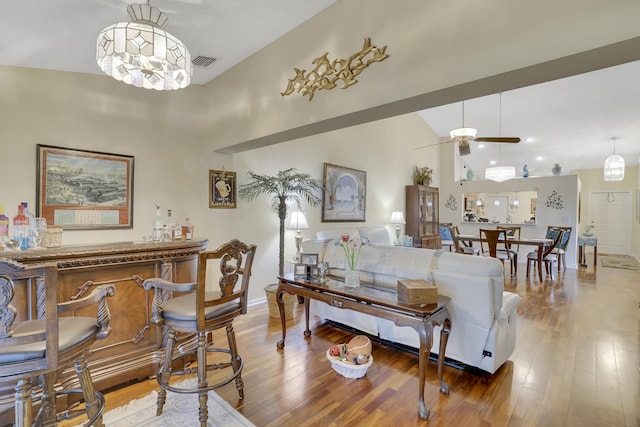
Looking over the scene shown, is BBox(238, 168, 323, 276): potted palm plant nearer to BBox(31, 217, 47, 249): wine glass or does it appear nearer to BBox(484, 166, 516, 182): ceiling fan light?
BBox(31, 217, 47, 249): wine glass

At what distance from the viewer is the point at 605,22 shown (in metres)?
1.42

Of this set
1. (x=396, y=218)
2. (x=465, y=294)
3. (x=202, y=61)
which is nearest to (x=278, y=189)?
(x=202, y=61)

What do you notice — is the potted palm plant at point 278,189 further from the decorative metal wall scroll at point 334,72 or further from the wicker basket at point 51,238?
the wicker basket at point 51,238

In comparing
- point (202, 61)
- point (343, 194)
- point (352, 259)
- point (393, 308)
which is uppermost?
point (202, 61)

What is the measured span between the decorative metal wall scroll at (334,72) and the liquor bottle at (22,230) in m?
2.21

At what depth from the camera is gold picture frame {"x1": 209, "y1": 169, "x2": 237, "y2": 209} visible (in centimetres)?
390

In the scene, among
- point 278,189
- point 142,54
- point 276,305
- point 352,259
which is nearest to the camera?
point 142,54

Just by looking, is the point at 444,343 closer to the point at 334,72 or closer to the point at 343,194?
the point at 334,72

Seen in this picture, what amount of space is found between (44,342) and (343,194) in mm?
4851

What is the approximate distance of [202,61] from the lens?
10.7 ft

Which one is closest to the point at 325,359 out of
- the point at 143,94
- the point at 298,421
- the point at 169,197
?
the point at 298,421

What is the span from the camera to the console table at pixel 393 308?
6.37 ft

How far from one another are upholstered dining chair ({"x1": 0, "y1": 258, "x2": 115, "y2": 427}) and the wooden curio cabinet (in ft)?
21.9

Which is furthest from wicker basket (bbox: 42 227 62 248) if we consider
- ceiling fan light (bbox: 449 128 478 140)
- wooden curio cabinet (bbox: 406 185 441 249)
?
wooden curio cabinet (bbox: 406 185 441 249)
